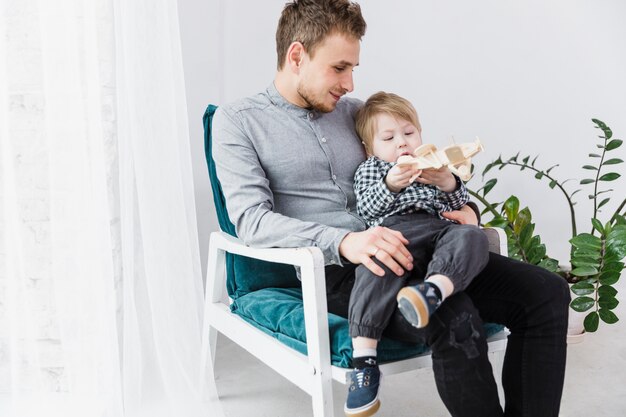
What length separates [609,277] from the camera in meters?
2.07

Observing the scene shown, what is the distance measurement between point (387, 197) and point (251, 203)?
0.32 meters

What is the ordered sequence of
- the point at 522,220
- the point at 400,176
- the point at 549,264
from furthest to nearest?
1. the point at 522,220
2. the point at 549,264
3. the point at 400,176

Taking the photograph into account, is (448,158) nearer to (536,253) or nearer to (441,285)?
(441,285)

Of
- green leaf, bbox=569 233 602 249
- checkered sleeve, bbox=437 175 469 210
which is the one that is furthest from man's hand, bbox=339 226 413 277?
green leaf, bbox=569 233 602 249

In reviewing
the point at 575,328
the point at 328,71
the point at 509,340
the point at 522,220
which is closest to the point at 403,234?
the point at 509,340

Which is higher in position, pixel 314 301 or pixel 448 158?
pixel 448 158

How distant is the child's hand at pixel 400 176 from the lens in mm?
1472

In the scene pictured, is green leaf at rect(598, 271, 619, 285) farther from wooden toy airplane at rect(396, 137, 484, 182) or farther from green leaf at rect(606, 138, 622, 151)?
wooden toy airplane at rect(396, 137, 484, 182)

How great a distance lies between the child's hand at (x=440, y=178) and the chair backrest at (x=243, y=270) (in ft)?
1.61

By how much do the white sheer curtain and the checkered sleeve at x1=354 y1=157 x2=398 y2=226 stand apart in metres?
0.42

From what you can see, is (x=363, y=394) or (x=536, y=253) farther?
(x=536, y=253)

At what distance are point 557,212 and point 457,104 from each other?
669mm

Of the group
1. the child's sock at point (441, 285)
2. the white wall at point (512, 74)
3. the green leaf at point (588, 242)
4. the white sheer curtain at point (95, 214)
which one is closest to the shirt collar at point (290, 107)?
the white sheer curtain at point (95, 214)

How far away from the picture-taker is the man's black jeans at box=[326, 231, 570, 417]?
1320 mm
